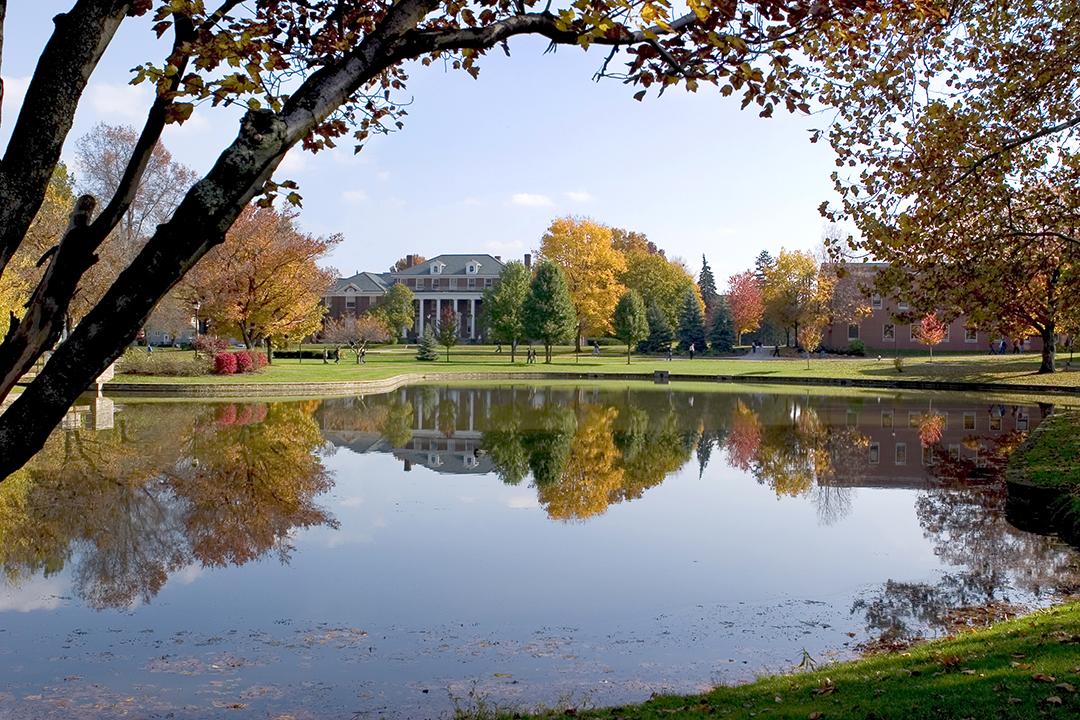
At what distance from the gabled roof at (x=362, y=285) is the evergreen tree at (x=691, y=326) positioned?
34.2 meters

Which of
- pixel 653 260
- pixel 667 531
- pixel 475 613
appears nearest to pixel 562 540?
pixel 667 531

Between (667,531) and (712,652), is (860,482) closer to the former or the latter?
(667,531)

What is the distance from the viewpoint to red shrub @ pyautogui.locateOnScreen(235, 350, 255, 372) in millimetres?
36728

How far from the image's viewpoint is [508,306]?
57.0 meters

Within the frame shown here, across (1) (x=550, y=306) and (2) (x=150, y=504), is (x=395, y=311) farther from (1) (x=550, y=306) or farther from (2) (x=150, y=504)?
(2) (x=150, y=504)

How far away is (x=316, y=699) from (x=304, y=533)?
16.6ft

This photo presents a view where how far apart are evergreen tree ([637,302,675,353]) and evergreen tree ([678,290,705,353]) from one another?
2.79m

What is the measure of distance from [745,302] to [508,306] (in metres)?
28.0

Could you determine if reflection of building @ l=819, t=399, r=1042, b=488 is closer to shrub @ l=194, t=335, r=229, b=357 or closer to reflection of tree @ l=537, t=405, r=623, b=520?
reflection of tree @ l=537, t=405, r=623, b=520

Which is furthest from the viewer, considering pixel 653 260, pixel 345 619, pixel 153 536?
pixel 653 260

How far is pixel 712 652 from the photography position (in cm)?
692

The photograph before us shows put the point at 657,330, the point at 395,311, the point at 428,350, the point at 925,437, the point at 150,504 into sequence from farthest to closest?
the point at 395,311, the point at 657,330, the point at 428,350, the point at 925,437, the point at 150,504

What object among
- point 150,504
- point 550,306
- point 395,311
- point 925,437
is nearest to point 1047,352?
point 925,437

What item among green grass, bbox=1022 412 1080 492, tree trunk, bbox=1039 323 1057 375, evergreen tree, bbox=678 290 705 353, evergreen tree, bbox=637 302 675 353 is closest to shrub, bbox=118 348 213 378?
green grass, bbox=1022 412 1080 492
